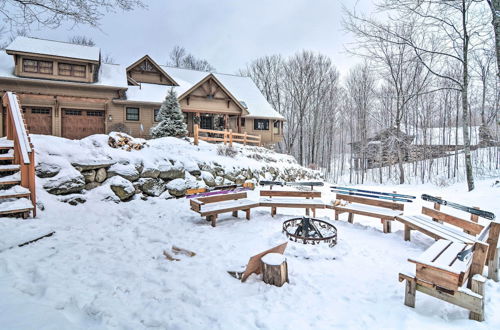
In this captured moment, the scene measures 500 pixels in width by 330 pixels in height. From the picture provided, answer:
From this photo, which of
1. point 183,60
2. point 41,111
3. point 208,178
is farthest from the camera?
point 183,60

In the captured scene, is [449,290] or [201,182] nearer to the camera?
[449,290]

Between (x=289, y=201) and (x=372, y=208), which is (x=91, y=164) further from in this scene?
(x=372, y=208)

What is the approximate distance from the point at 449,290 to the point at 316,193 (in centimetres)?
447

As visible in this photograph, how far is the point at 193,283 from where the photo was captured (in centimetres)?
333

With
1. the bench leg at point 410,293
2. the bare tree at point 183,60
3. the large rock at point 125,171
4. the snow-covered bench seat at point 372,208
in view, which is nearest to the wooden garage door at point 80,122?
the large rock at point 125,171

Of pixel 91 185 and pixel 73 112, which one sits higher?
pixel 73 112

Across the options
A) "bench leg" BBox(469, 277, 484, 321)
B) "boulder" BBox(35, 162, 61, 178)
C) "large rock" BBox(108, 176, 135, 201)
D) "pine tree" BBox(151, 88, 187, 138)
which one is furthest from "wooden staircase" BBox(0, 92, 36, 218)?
"pine tree" BBox(151, 88, 187, 138)

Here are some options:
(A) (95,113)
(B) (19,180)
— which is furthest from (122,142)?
(A) (95,113)

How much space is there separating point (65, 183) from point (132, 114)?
1197cm

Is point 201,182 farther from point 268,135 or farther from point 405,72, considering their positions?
point 405,72

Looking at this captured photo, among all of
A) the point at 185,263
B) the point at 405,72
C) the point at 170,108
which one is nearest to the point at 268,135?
the point at 170,108

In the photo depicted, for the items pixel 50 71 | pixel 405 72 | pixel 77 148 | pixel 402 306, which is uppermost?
pixel 405 72

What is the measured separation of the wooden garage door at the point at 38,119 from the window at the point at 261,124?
1369 cm

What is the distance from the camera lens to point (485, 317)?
9.04 feet
